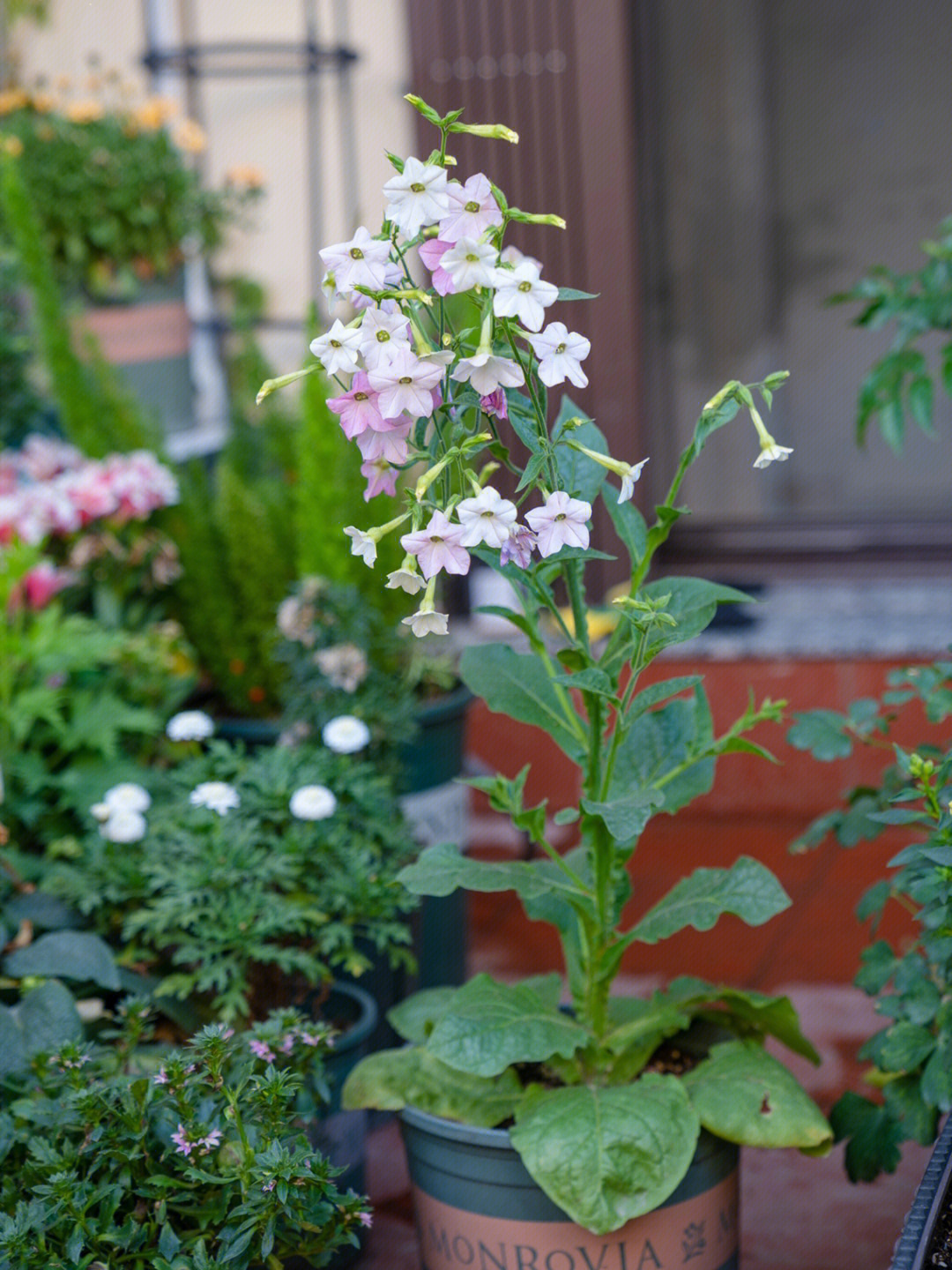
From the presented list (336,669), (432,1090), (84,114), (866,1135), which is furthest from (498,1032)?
(84,114)

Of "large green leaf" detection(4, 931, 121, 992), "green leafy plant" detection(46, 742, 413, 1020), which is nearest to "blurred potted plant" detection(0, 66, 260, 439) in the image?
"green leafy plant" detection(46, 742, 413, 1020)

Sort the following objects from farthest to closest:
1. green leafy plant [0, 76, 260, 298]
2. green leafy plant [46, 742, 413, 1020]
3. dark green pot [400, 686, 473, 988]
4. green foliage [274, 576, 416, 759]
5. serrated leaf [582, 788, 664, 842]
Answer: green leafy plant [0, 76, 260, 298], dark green pot [400, 686, 473, 988], green foliage [274, 576, 416, 759], green leafy plant [46, 742, 413, 1020], serrated leaf [582, 788, 664, 842]

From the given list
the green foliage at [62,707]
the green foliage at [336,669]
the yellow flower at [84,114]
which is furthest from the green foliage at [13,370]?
the green foliage at [336,669]

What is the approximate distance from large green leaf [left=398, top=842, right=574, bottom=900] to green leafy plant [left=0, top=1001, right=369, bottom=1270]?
9.4 inches

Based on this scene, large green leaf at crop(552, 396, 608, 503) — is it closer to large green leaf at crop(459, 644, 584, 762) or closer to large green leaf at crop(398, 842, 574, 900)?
large green leaf at crop(459, 644, 584, 762)

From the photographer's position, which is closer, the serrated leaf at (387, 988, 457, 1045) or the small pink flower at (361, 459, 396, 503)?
the small pink flower at (361, 459, 396, 503)

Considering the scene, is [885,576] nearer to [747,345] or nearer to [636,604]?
[747,345]

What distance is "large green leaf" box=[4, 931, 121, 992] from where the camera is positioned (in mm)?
1881

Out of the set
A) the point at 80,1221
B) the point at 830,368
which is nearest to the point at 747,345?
the point at 830,368

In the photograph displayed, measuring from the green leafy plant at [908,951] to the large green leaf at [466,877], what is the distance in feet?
1.20

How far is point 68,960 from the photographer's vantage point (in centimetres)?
190

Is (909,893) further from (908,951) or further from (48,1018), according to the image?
(48,1018)

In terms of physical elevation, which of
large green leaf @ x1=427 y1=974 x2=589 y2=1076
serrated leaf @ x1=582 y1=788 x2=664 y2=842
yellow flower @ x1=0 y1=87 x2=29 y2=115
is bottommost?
large green leaf @ x1=427 y1=974 x2=589 y2=1076

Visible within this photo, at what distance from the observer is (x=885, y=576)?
3.71 meters
